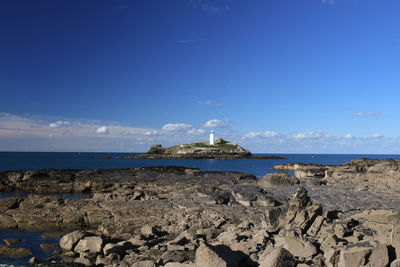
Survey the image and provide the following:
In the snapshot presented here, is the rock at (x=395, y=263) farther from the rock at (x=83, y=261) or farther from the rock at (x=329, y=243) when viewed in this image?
the rock at (x=83, y=261)

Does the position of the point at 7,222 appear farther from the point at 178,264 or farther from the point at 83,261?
the point at 178,264

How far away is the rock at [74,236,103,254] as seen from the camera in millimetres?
12336

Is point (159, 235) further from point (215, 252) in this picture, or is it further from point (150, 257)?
point (215, 252)

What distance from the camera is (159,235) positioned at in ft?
46.6

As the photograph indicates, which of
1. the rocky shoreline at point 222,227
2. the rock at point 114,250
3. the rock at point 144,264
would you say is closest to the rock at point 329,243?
the rocky shoreline at point 222,227

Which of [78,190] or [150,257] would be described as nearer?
[150,257]

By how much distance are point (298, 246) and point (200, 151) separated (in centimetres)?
16098

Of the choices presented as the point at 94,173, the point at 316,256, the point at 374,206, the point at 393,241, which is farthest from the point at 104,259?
the point at 94,173

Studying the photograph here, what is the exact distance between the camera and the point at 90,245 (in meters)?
12.5

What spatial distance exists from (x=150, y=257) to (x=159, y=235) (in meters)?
3.36

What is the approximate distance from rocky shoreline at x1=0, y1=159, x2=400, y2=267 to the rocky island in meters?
138

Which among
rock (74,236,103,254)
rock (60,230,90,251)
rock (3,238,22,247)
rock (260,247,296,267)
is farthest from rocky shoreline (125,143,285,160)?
rock (260,247,296,267)

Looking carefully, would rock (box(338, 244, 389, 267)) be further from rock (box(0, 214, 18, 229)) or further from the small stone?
rock (box(0, 214, 18, 229))

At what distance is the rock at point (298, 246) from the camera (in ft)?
30.1
